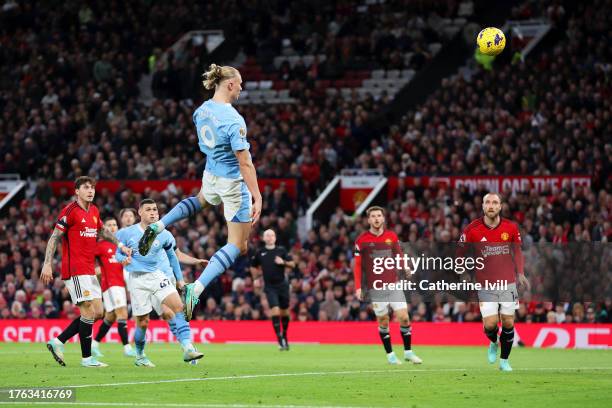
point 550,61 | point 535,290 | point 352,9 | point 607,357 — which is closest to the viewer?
point 607,357

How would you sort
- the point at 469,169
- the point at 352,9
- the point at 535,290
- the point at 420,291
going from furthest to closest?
the point at 352,9
the point at 469,169
the point at 535,290
the point at 420,291

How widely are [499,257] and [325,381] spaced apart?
346 cm

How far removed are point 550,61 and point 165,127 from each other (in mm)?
11600

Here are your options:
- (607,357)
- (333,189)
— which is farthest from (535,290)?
(333,189)

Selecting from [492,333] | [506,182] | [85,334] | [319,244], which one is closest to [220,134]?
[85,334]

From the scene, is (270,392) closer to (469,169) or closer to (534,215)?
(534,215)

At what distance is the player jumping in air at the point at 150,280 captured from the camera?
16.6m

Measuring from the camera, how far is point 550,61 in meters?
32.4

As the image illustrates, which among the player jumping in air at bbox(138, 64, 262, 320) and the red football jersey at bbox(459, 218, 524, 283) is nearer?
the player jumping in air at bbox(138, 64, 262, 320)

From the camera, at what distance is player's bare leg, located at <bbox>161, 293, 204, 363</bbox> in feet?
50.5

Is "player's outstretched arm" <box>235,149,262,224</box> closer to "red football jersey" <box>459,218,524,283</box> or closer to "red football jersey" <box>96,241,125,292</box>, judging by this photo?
"red football jersey" <box>459,218,524,283</box>

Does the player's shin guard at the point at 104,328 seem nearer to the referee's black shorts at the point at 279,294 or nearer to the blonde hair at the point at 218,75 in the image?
the referee's black shorts at the point at 279,294

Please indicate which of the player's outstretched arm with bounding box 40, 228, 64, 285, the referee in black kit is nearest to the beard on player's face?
the player's outstretched arm with bounding box 40, 228, 64, 285

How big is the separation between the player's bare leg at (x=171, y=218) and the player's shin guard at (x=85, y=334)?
4116mm
